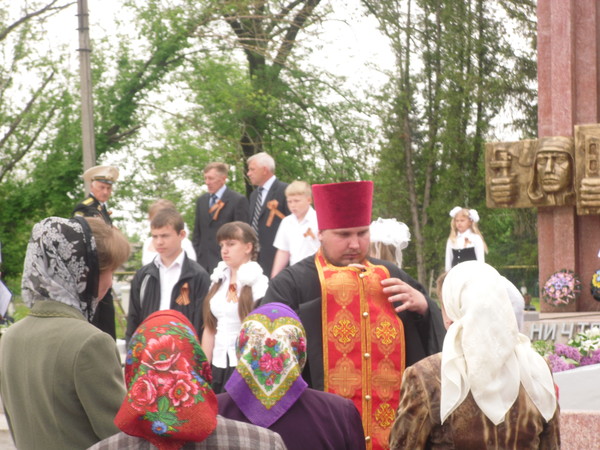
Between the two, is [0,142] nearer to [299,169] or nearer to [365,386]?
[299,169]

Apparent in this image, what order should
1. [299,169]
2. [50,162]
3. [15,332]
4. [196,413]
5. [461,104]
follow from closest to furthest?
[196,413], [15,332], [50,162], [299,169], [461,104]

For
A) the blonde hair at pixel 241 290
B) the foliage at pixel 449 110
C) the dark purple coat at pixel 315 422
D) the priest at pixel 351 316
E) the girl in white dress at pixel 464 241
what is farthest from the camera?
the foliage at pixel 449 110

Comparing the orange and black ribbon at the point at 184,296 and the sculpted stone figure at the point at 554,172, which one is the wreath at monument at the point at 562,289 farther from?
the orange and black ribbon at the point at 184,296

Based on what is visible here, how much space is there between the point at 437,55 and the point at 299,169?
8.16 m

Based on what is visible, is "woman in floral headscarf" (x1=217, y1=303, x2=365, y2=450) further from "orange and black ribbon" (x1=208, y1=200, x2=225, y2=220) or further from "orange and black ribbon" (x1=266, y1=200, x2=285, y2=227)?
"orange and black ribbon" (x1=208, y1=200, x2=225, y2=220)

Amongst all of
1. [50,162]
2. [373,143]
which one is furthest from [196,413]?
[373,143]

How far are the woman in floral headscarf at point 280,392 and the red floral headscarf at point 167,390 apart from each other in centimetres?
50

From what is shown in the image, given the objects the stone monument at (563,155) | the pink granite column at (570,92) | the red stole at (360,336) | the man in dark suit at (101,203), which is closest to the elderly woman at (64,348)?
the red stole at (360,336)

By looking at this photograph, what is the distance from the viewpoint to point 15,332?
140 inches

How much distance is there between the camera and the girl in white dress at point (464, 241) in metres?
17.0

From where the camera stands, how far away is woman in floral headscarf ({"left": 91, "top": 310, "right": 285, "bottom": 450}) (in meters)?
2.91

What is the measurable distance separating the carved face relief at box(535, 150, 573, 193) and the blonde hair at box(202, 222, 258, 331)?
7975 millimetres

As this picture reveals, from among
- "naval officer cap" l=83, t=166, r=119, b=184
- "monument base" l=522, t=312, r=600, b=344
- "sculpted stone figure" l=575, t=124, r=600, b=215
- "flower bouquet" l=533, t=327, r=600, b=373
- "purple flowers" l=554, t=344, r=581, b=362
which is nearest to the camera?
"flower bouquet" l=533, t=327, r=600, b=373

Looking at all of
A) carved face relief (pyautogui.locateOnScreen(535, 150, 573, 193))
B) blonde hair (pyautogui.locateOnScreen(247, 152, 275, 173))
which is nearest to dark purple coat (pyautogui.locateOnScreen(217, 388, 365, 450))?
blonde hair (pyautogui.locateOnScreen(247, 152, 275, 173))
